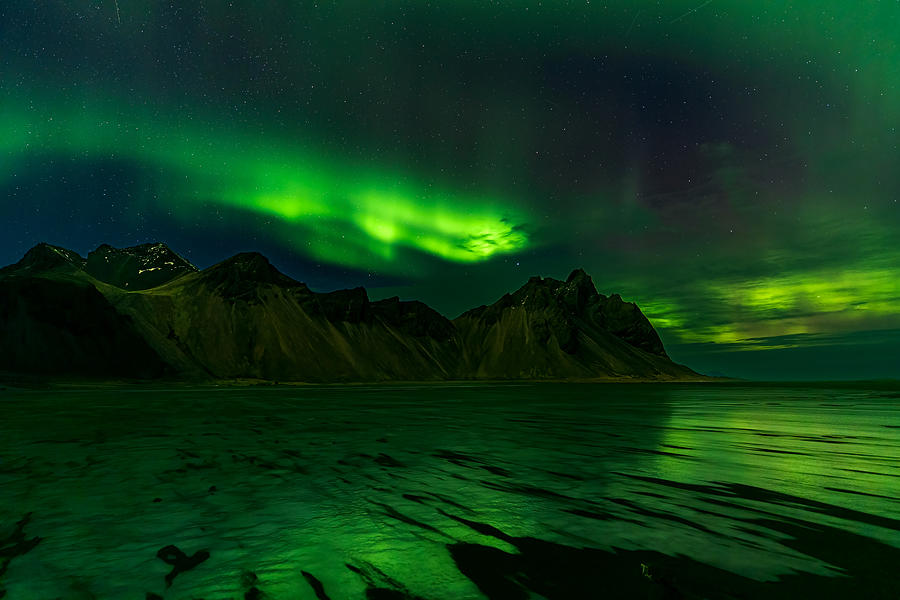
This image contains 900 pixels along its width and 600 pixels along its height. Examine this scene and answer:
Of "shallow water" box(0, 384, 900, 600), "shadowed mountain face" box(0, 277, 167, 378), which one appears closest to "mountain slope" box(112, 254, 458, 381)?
"shadowed mountain face" box(0, 277, 167, 378)

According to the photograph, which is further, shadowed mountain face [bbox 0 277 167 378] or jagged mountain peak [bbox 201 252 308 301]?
jagged mountain peak [bbox 201 252 308 301]

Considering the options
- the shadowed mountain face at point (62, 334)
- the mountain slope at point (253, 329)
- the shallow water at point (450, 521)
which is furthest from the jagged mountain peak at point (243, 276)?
the shallow water at point (450, 521)

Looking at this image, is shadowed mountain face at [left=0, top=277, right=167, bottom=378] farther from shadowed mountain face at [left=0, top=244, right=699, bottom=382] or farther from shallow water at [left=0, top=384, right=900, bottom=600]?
shallow water at [left=0, top=384, right=900, bottom=600]

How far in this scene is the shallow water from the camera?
5227mm

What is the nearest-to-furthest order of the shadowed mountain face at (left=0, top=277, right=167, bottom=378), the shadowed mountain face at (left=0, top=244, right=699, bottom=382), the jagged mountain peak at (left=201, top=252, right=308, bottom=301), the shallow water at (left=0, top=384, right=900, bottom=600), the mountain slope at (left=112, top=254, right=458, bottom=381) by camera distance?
1. the shallow water at (left=0, top=384, right=900, bottom=600)
2. the shadowed mountain face at (left=0, top=277, right=167, bottom=378)
3. the shadowed mountain face at (left=0, top=244, right=699, bottom=382)
4. the mountain slope at (left=112, top=254, right=458, bottom=381)
5. the jagged mountain peak at (left=201, top=252, right=308, bottom=301)

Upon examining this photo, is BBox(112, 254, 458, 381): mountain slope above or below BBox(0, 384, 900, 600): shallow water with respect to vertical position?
above

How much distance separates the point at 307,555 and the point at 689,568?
185 inches

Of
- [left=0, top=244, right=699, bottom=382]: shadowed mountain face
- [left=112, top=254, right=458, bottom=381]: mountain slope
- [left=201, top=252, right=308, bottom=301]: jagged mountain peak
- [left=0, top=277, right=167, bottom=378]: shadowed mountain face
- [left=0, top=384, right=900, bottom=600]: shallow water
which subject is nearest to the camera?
[left=0, top=384, right=900, bottom=600]: shallow water

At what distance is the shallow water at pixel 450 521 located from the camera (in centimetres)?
523

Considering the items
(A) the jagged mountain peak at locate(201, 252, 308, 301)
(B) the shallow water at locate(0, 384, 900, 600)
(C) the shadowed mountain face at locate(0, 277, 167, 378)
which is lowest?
(B) the shallow water at locate(0, 384, 900, 600)

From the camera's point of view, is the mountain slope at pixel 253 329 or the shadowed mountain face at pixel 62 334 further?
the mountain slope at pixel 253 329

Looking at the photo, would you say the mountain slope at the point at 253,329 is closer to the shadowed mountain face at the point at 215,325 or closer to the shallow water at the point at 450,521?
the shadowed mountain face at the point at 215,325

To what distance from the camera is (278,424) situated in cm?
2444

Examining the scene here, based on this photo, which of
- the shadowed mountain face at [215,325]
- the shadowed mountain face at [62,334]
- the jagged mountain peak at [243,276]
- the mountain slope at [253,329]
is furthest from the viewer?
the jagged mountain peak at [243,276]
